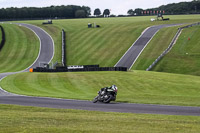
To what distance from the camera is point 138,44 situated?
88375mm

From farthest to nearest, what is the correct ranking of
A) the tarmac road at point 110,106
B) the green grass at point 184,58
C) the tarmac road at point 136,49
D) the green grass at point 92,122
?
the tarmac road at point 136,49 < the green grass at point 184,58 < the tarmac road at point 110,106 < the green grass at point 92,122

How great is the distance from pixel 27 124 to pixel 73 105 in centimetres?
824

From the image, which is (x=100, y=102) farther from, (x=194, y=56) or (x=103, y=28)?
(x=103, y=28)

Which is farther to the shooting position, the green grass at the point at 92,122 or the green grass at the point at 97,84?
the green grass at the point at 97,84

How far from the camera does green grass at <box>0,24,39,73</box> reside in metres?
78.6

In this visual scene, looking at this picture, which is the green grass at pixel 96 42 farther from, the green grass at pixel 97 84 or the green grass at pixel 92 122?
the green grass at pixel 92 122

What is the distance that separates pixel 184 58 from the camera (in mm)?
74250

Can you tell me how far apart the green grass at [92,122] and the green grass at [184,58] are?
4679cm

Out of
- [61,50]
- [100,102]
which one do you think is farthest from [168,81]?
[61,50]

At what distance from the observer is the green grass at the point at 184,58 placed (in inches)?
2687

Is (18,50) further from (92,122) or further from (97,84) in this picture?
(92,122)

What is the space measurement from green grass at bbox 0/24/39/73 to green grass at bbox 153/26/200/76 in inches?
1194

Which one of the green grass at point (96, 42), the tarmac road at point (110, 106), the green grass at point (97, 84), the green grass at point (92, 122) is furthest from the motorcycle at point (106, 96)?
the green grass at point (96, 42)

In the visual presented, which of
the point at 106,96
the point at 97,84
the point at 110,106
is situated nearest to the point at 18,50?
the point at 97,84
